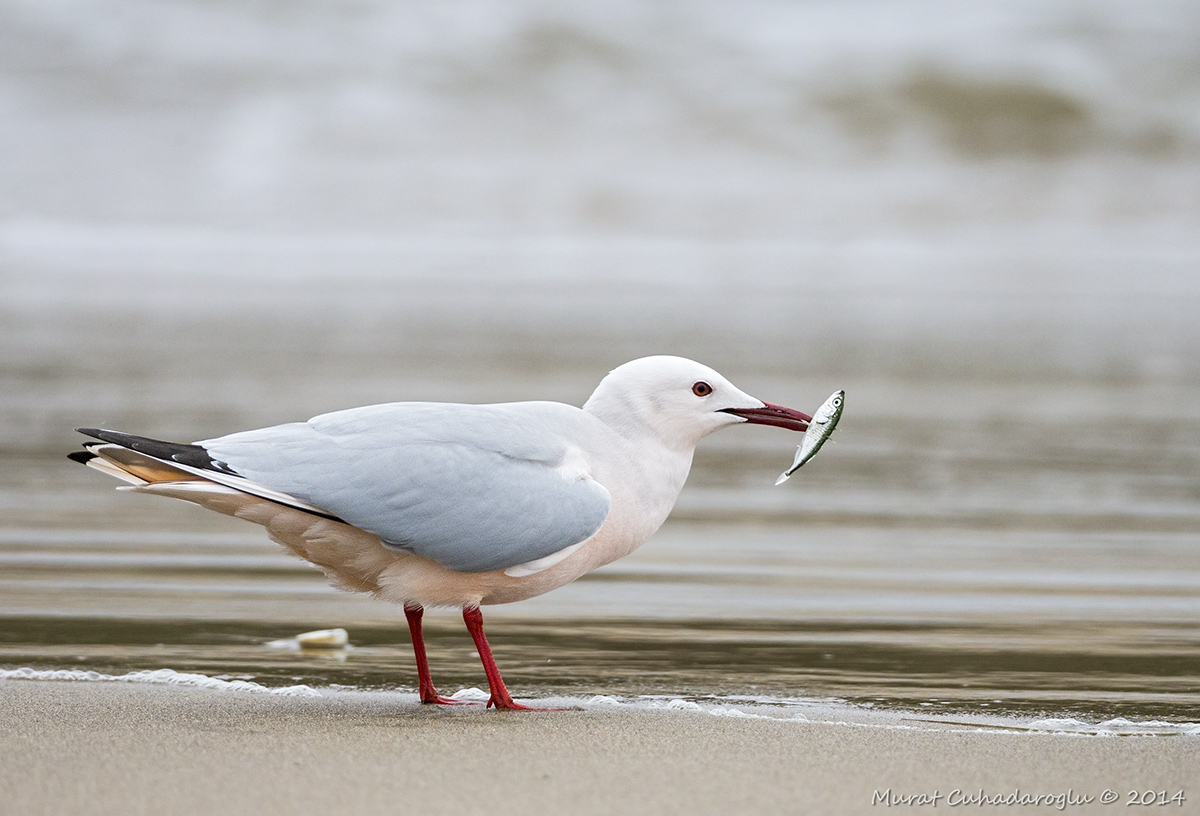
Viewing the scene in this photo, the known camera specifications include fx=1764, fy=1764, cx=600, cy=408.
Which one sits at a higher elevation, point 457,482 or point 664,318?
point 664,318

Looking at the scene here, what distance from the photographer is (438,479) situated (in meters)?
5.76

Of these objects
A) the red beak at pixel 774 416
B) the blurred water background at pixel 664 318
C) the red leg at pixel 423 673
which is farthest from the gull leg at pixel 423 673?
the red beak at pixel 774 416

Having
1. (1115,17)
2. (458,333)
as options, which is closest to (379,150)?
(1115,17)

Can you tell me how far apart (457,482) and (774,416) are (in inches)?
48.5

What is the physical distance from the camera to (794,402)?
16203 millimetres

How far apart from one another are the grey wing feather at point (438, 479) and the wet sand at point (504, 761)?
Result: 1.92ft

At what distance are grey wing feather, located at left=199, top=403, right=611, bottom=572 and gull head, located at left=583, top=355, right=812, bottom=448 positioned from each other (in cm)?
36

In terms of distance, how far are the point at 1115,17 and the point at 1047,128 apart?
25.4 meters

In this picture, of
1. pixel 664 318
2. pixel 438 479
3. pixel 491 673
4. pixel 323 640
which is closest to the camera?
pixel 438 479

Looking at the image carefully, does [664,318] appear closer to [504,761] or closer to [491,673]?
[491,673]

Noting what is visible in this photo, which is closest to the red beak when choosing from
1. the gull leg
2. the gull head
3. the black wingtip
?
the gull head

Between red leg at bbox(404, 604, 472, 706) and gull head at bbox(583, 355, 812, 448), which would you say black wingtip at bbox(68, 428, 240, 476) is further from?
gull head at bbox(583, 355, 812, 448)

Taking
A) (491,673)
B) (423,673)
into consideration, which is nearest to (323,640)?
(423,673)

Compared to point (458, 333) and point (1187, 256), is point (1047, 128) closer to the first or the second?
point (1187, 256)
